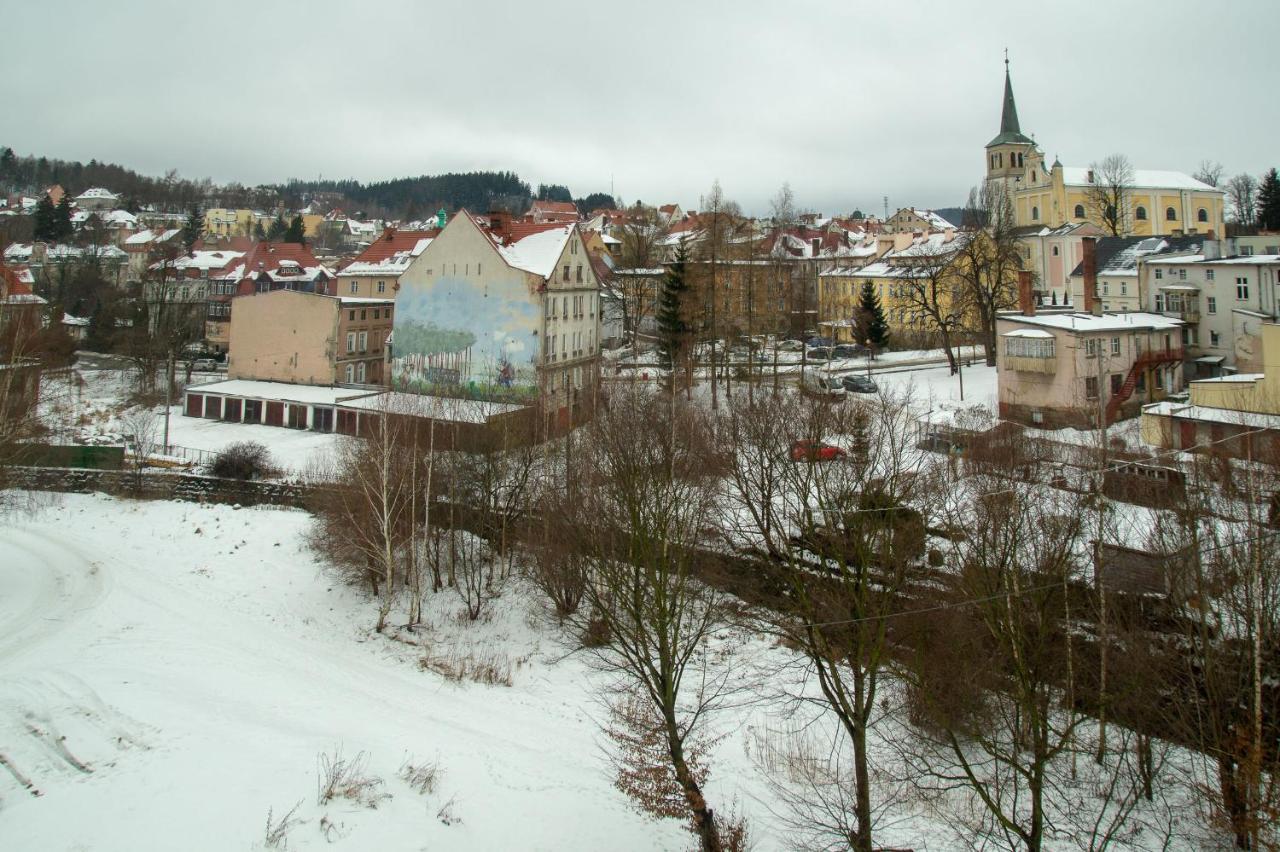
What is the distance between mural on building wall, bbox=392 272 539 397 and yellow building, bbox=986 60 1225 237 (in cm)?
4905

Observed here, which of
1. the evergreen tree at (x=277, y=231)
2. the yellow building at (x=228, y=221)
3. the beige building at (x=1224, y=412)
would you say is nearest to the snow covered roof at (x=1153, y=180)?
the beige building at (x=1224, y=412)

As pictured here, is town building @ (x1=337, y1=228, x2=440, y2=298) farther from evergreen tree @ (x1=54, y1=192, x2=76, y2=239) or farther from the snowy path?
evergreen tree @ (x1=54, y1=192, x2=76, y2=239)

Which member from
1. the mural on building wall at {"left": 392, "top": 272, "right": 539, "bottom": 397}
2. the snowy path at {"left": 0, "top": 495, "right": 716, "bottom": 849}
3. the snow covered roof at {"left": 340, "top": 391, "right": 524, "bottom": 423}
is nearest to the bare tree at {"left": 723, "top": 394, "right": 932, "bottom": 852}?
the snowy path at {"left": 0, "top": 495, "right": 716, "bottom": 849}

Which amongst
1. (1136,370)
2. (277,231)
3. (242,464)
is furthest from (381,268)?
(277,231)

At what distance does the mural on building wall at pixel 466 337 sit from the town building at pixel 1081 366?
754 inches

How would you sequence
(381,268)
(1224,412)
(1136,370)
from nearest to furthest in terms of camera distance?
(1224,412) < (1136,370) < (381,268)

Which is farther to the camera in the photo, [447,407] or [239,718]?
[447,407]

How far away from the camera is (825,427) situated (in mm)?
20984

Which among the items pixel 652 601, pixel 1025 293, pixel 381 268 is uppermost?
pixel 381 268

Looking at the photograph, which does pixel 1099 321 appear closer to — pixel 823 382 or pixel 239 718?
pixel 823 382

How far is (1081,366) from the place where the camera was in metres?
31.7

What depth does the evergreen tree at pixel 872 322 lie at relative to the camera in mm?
49531

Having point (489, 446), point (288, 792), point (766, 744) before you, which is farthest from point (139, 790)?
point (489, 446)

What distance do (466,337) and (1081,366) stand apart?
24.5 metres
